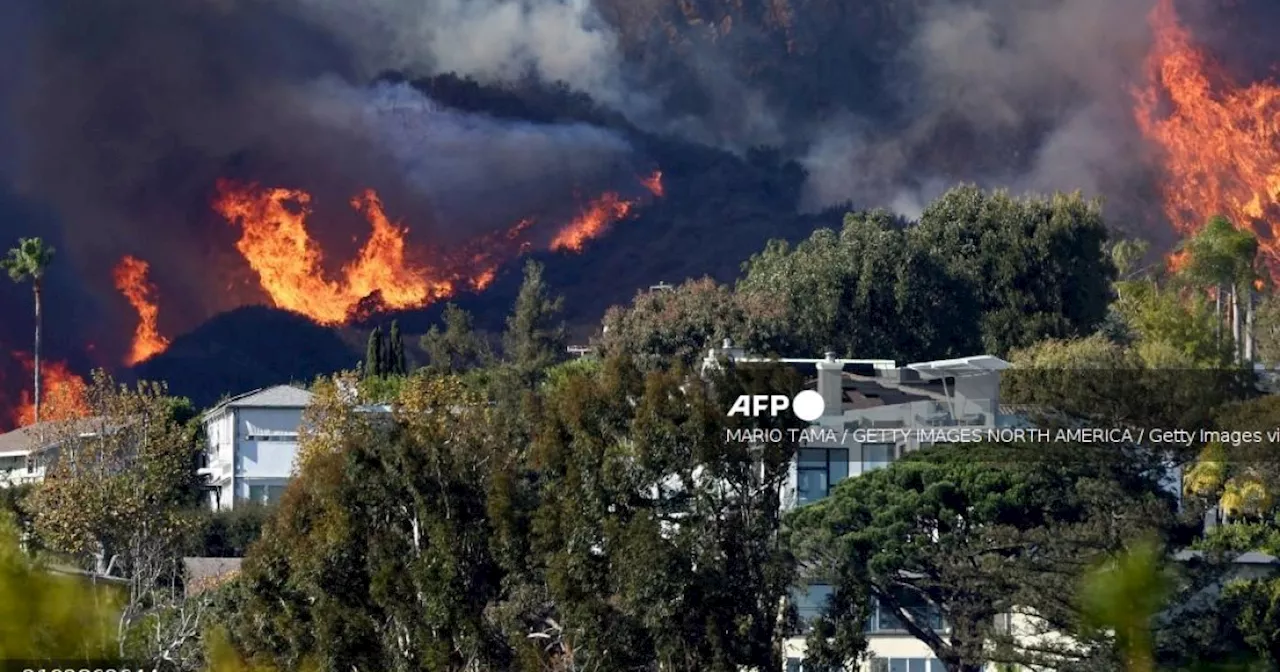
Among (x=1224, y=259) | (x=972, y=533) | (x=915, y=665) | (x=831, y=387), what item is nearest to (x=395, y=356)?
(x=1224, y=259)

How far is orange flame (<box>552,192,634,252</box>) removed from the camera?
118 meters

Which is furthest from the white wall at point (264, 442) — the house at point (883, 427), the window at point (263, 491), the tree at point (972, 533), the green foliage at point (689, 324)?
the tree at point (972, 533)

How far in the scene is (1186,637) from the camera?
43031 millimetres

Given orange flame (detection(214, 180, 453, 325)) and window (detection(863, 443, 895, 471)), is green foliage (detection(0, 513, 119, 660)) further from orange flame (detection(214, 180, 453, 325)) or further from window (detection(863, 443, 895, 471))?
orange flame (detection(214, 180, 453, 325))

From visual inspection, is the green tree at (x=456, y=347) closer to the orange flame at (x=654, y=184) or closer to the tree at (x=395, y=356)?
the tree at (x=395, y=356)

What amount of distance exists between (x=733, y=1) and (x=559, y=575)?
95967mm

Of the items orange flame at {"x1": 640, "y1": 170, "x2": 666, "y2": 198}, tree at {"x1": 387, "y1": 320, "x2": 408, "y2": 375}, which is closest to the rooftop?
tree at {"x1": 387, "y1": 320, "x2": 408, "y2": 375}

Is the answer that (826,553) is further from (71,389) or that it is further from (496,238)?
(496,238)

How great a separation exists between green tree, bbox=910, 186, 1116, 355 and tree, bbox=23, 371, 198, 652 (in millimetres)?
35411

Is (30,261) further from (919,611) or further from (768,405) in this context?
(768,405)

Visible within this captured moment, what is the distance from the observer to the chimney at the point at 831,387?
194 ft

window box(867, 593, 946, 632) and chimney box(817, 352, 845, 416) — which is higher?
chimney box(817, 352, 845, 416)

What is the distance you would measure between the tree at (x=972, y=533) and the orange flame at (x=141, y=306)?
5899 centimetres

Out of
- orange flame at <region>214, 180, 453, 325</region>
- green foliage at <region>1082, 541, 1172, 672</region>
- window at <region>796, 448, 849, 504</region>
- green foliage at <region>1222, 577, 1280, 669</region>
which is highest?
orange flame at <region>214, 180, 453, 325</region>
